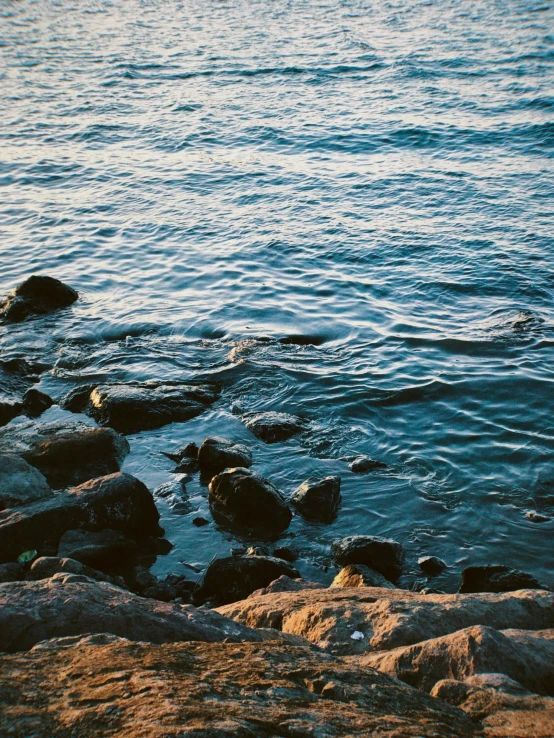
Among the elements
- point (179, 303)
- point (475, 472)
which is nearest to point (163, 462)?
point (475, 472)

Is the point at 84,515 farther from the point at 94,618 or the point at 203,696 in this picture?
the point at 203,696

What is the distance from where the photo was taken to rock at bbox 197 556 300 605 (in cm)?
616

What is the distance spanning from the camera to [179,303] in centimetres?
1305

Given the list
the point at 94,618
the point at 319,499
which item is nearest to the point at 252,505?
the point at 319,499

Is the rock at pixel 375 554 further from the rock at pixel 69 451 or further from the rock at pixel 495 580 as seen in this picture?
the rock at pixel 69 451

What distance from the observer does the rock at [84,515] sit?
21.4 feet

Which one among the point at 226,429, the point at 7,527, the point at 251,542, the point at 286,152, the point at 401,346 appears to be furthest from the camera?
the point at 286,152

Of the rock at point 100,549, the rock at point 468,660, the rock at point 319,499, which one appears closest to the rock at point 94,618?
the rock at point 468,660

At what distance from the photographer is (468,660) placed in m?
3.95

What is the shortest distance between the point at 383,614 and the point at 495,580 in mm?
1765

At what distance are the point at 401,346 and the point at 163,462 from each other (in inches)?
164

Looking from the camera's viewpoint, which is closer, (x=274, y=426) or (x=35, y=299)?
(x=274, y=426)

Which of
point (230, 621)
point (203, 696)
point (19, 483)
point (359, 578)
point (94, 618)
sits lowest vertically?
point (359, 578)

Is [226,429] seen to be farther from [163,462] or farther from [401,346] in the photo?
[401,346]
